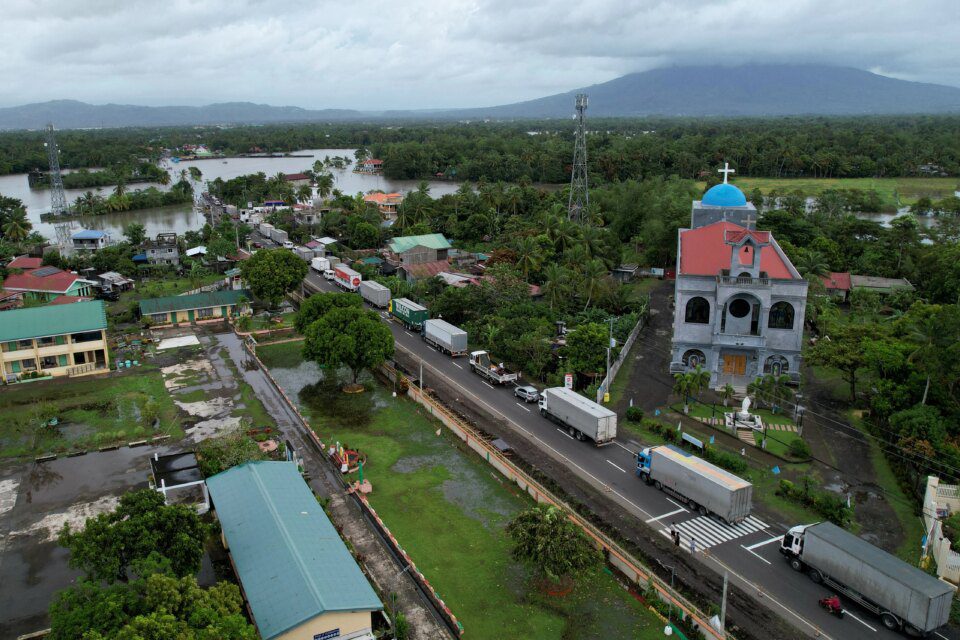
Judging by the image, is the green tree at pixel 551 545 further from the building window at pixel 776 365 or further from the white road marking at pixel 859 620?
the building window at pixel 776 365

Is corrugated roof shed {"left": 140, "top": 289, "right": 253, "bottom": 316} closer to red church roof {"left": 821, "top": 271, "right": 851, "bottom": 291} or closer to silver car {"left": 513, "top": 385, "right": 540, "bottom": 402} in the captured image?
silver car {"left": 513, "top": 385, "right": 540, "bottom": 402}

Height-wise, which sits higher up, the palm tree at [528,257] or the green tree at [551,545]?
the palm tree at [528,257]

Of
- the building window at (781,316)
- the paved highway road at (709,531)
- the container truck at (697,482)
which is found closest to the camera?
the paved highway road at (709,531)

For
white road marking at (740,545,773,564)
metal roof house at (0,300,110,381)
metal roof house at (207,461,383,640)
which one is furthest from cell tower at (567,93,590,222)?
metal roof house at (207,461,383,640)

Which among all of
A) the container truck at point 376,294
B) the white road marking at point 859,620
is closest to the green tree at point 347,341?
the container truck at point 376,294

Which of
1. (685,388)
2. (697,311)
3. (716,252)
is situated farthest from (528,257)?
(685,388)

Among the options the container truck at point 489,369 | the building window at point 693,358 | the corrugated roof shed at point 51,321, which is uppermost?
the corrugated roof shed at point 51,321

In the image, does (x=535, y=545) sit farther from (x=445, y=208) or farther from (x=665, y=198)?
(x=445, y=208)
